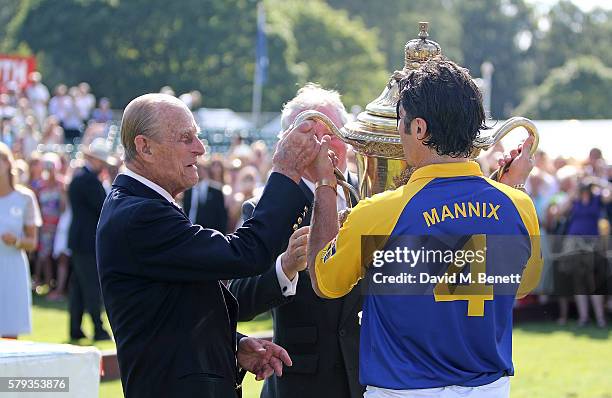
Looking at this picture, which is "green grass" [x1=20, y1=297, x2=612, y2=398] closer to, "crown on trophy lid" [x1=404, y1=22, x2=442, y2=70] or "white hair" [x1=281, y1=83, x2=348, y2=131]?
"white hair" [x1=281, y1=83, x2=348, y2=131]

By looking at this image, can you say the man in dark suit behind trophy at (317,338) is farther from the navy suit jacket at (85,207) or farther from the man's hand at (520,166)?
the navy suit jacket at (85,207)

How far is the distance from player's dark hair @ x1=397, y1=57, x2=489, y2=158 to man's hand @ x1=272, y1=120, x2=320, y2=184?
486mm

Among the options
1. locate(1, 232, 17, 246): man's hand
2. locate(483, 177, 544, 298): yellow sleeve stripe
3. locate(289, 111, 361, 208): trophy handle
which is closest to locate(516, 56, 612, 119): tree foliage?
locate(1, 232, 17, 246): man's hand

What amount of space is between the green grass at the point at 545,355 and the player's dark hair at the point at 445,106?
18.6 ft

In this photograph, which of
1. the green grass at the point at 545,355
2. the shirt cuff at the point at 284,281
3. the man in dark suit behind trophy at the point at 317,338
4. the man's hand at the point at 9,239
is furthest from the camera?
the green grass at the point at 545,355

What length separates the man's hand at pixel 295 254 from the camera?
4.08 meters

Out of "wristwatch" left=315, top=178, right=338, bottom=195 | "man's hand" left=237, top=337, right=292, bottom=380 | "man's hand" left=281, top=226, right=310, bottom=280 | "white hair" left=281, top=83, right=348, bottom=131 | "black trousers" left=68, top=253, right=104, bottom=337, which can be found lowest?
"black trousers" left=68, top=253, right=104, bottom=337

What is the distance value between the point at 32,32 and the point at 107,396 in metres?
48.5

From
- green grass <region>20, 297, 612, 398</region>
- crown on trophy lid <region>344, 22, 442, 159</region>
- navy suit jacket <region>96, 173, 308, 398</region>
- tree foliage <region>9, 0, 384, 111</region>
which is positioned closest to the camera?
navy suit jacket <region>96, 173, 308, 398</region>

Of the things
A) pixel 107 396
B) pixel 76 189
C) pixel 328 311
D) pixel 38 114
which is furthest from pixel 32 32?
pixel 328 311

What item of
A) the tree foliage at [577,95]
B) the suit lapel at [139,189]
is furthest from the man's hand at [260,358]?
the tree foliage at [577,95]

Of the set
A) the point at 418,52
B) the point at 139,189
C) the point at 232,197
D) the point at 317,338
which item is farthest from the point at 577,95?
the point at 139,189

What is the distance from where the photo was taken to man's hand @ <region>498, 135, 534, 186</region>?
405 cm

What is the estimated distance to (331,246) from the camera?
3.52 m
